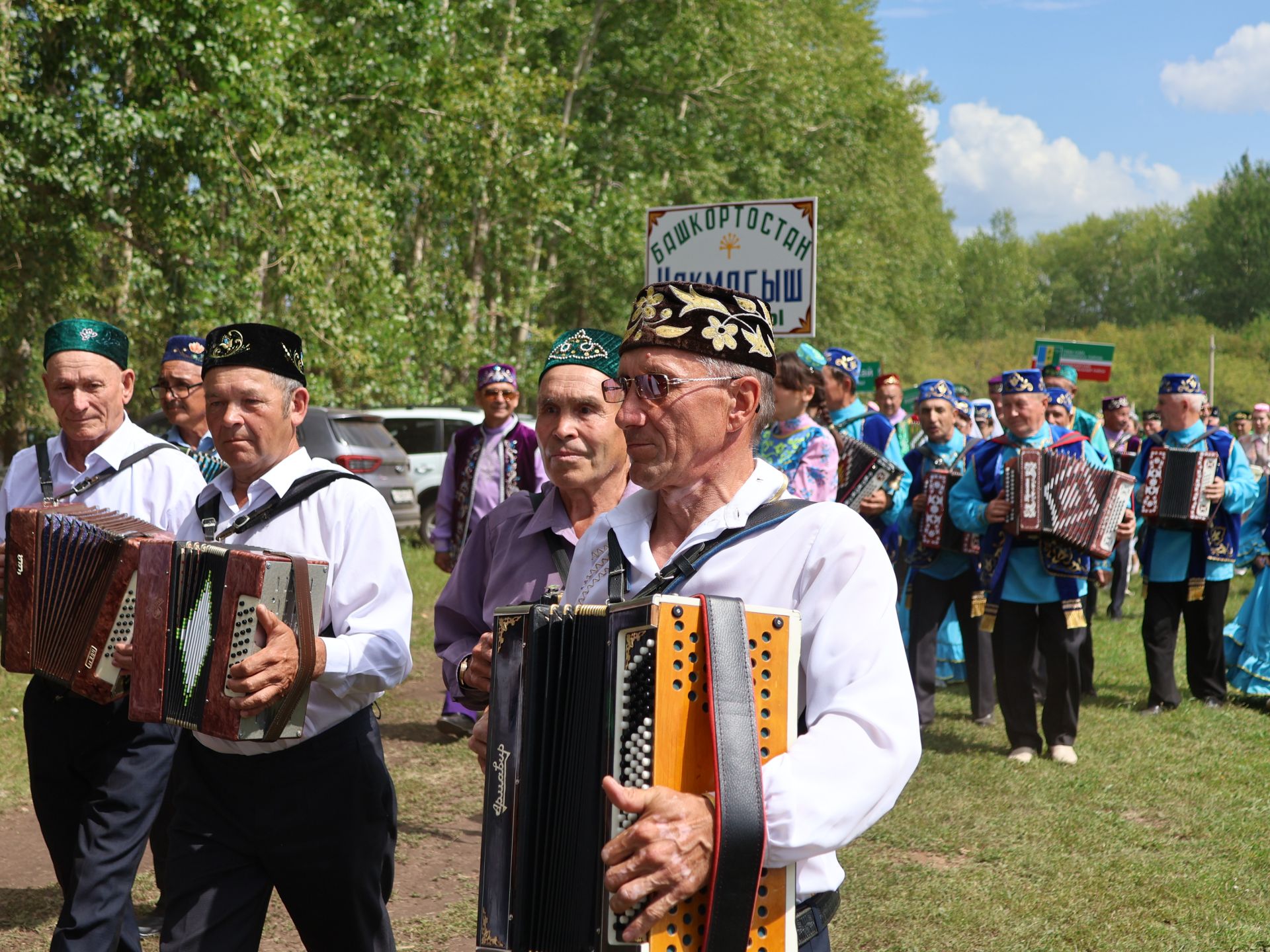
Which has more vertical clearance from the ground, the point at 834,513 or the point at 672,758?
the point at 834,513

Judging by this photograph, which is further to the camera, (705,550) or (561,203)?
(561,203)

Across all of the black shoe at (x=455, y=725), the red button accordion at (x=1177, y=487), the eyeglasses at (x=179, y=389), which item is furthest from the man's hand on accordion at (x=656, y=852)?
the red button accordion at (x=1177, y=487)

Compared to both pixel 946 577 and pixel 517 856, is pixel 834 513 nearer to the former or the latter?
pixel 517 856

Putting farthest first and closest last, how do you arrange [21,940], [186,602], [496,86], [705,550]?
1. [496,86]
2. [21,940]
3. [186,602]
4. [705,550]

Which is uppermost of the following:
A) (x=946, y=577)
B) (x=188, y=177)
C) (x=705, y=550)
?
(x=188, y=177)

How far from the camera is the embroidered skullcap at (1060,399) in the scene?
994 cm

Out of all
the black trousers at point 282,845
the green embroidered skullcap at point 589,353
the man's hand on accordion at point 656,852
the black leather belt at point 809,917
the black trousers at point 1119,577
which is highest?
the green embroidered skullcap at point 589,353

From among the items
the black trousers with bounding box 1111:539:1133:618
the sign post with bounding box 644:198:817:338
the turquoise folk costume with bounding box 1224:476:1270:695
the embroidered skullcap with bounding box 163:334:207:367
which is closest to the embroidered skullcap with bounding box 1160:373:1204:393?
the turquoise folk costume with bounding box 1224:476:1270:695

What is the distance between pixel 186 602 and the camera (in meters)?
3.30

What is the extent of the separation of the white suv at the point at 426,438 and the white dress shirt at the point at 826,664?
53.4 ft

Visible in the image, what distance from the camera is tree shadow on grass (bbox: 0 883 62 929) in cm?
517

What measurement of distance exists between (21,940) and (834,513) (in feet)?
14.0

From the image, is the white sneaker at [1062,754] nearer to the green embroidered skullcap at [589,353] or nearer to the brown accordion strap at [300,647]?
the green embroidered skullcap at [589,353]

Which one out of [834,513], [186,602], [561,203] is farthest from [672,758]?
[561,203]
